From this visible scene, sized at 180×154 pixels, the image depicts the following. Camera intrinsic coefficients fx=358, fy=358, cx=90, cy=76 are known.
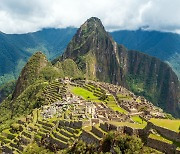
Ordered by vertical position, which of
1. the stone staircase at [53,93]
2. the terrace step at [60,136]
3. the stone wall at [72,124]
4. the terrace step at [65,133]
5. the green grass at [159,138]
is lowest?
the terrace step at [60,136]

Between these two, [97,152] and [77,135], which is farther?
[77,135]

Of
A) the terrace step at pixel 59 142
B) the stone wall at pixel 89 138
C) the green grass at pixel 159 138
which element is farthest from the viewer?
the terrace step at pixel 59 142

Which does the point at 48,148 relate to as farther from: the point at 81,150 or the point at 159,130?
the point at 159,130

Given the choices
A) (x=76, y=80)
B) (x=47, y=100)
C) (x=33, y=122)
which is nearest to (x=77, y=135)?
(x=33, y=122)

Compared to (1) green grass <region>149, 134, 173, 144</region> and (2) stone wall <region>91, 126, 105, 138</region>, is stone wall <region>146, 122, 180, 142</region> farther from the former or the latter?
(2) stone wall <region>91, 126, 105, 138</region>

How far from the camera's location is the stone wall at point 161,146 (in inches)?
1346

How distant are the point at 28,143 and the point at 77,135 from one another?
13.3 meters

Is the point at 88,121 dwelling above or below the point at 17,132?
above

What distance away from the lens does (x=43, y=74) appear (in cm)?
19788

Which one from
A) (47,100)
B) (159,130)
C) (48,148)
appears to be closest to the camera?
(159,130)

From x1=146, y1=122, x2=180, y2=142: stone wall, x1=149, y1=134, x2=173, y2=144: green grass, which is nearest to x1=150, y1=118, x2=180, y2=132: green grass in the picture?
x1=146, y1=122, x2=180, y2=142: stone wall

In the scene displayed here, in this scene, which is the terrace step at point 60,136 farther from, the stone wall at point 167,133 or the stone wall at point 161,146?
the stone wall at point 161,146

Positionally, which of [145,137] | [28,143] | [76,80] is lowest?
[28,143]

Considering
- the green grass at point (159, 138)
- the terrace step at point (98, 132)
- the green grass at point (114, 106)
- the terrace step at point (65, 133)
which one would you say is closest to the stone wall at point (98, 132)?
the terrace step at point (98, 132)
